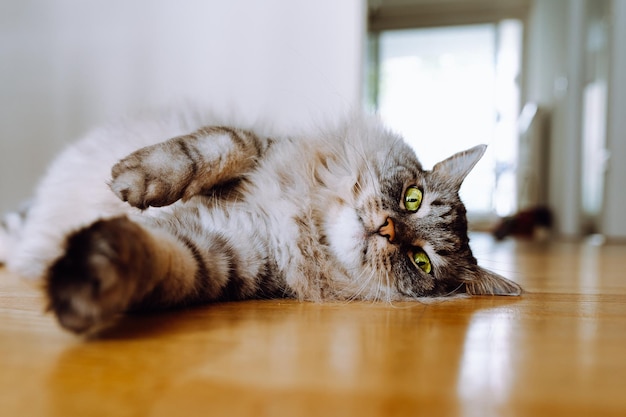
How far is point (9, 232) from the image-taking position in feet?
5.98

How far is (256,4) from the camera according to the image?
2529 mm

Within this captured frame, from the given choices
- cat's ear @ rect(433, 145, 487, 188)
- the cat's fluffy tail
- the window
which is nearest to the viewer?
cat's ear @ rect(433, 145, 487, 188)

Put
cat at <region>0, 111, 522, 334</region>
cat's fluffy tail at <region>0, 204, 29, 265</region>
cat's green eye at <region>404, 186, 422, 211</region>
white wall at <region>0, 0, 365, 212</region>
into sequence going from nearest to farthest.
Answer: cat at <region>0, 111, 522, 334</region> < cat's green eye at <region>404, 186, 422, 211</region> < cat's fluffy tail at <region>0, 204, 29, 265</region> < white wall at <region>0, 0, 365, 212</region>

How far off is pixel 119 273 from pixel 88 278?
0.05 m

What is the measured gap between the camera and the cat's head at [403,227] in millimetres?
1171

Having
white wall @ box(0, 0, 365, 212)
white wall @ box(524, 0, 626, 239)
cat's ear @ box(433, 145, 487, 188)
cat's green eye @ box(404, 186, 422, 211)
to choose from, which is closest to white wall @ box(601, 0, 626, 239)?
white wall @ box(524, 0, 626, 239)

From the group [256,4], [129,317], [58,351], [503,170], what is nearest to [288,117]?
[256,4]

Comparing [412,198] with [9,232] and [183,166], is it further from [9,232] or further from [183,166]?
[9,232]

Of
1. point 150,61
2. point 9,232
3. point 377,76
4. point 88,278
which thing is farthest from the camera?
point 377,76

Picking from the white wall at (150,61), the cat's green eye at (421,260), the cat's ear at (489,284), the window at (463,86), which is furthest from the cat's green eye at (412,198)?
the window at (463,86)

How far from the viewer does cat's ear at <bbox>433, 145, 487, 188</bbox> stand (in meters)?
1.44

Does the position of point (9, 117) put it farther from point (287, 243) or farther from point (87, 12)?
point (287, 243)

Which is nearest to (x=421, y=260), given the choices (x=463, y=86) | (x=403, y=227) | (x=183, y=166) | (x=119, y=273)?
(x=403, y=227)

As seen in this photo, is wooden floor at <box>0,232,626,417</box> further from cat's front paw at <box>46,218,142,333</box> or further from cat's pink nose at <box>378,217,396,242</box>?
cat's pink nose at <box>378,217,396,242</box>
